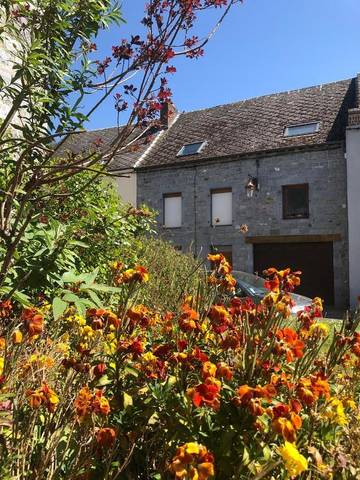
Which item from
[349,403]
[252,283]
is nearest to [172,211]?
[252,283]

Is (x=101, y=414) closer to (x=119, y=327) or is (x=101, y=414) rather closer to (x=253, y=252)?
(x=119, y=327)

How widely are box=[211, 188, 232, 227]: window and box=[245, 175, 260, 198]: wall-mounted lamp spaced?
1.15 meters

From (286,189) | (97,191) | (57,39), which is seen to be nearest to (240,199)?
(286,189)

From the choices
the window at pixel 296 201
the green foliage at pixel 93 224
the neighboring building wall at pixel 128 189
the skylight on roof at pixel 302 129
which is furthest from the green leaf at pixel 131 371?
the neighboring building wall at pixel 128 189

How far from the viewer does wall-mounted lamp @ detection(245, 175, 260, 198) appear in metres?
17.6

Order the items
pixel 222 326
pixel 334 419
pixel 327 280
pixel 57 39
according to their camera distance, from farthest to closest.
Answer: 1. pixel 327 280
2. pixel 57 39
3. pixel 222 326
4. pixel 334 419

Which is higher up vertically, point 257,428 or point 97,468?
point 257,428

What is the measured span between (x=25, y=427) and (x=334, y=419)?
4.28ft

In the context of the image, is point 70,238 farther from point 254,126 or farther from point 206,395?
point 254,126

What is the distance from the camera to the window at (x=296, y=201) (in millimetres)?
17594

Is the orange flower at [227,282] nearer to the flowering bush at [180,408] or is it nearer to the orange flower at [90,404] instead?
the flowering bush at [180,408]

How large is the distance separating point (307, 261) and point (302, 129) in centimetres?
547

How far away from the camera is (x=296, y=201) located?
17797 millimetres

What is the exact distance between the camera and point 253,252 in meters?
18.4
